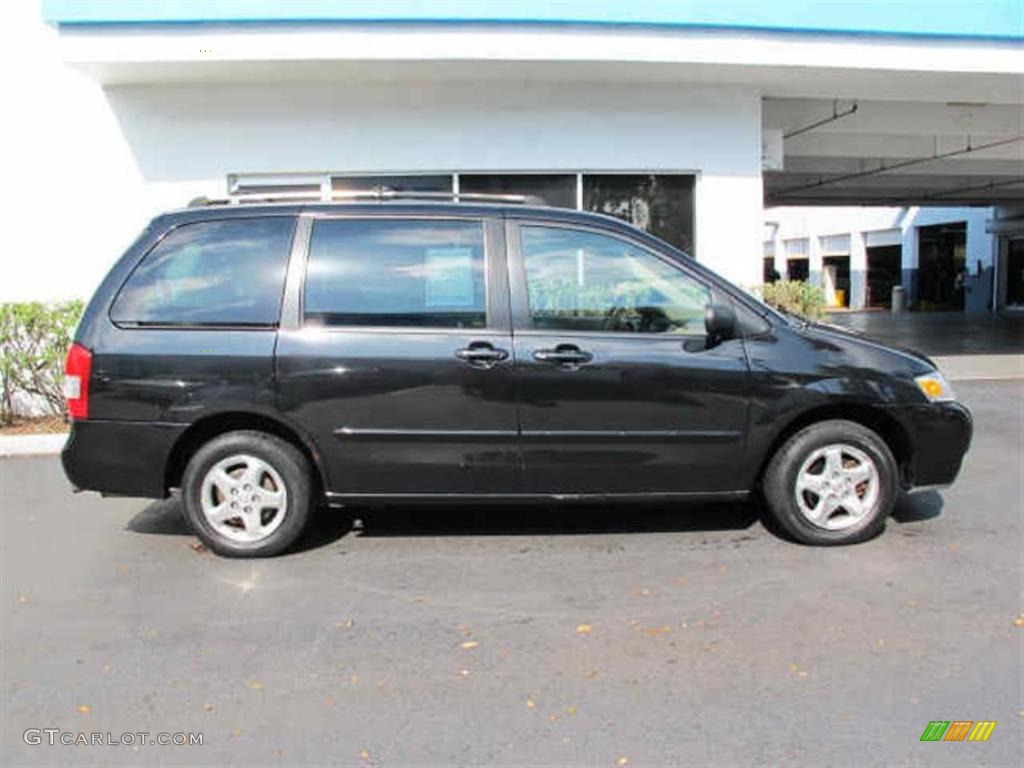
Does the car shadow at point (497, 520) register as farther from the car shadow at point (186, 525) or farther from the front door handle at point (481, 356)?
the front door handle at point (481, 356)

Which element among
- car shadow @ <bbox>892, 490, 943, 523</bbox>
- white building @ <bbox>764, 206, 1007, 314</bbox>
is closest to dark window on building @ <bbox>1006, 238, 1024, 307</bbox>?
white building @ <bbox>764, 206, 1007, 314</bbox>

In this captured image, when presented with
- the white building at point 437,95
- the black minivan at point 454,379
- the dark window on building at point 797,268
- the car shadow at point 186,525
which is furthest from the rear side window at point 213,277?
the dark window on building at point 797,268

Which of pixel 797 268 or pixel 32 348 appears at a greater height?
pixel 797 268

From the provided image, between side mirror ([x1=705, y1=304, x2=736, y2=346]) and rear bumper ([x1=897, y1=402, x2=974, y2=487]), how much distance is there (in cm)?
109

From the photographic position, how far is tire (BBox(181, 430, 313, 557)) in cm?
493

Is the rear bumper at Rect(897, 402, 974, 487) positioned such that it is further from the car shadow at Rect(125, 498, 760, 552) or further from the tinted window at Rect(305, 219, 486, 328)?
the tinted window at Rect(305, 219, 486, 328)

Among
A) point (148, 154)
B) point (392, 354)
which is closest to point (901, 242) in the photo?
point (148, 154)

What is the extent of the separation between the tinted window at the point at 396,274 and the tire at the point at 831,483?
1876 millimetres

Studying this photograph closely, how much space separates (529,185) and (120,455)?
6.15m

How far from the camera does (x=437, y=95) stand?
9664 millimetres

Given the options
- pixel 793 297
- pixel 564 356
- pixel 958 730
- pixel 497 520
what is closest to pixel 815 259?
pixel 793 297

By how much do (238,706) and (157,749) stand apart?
0.34 metres

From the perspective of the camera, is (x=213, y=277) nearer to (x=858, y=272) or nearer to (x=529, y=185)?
(x=529, y=185)

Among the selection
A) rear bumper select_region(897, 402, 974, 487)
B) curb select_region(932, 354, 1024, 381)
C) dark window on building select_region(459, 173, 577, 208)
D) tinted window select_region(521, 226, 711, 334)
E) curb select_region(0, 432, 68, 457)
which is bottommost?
curb select_region(932, 354, 1024, 381)
